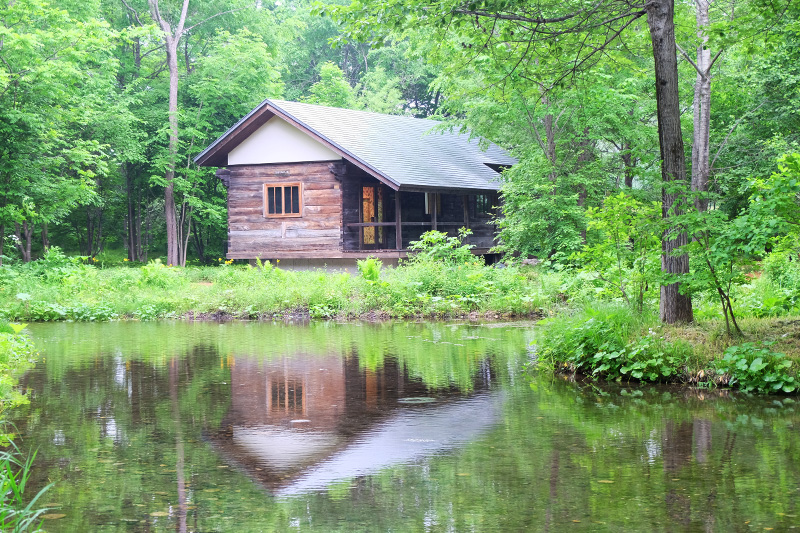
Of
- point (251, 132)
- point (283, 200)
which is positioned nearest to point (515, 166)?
point (283, 200)

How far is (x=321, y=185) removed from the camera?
96.1ft

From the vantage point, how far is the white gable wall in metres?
29.3

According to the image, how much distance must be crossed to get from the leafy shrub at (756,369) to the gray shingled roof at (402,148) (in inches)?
700

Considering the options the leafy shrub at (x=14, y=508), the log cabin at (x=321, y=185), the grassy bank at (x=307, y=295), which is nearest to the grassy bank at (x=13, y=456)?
the leafy shrub at (x=14, y=508)

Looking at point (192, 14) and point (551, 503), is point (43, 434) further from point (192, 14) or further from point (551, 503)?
point (192, 14)

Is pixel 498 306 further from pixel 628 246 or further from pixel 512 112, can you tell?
pixel 512 112

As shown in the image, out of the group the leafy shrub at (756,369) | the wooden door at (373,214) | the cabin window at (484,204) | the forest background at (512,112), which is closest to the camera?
the leafy shrub at (756,369)

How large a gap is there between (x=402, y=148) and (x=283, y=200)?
4.99 metres

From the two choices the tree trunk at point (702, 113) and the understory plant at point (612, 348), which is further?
the tree trunk at point (702, 113)

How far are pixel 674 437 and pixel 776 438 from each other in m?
0.86

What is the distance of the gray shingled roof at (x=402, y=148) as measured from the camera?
28109 mm

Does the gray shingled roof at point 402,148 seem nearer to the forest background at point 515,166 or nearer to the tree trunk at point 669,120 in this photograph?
the forest background at point 515,166

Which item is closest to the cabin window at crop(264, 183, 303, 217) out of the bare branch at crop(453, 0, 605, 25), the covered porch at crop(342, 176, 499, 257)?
the covered porch at crop(342, 176, 499, 257)

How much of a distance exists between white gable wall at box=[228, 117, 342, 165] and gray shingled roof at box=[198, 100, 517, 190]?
704mm
